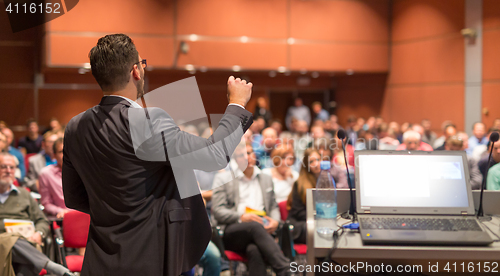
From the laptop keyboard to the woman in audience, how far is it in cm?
246

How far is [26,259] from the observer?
3033 mm

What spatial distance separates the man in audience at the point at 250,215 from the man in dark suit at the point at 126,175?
176 centimetres

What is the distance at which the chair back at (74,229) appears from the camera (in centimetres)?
319

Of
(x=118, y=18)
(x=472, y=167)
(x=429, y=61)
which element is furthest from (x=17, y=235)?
(x=429, y=61)

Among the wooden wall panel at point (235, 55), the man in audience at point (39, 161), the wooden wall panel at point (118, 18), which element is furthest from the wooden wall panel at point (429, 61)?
the man in audience at point (39, 161)

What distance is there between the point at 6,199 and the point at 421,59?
30.1 feet

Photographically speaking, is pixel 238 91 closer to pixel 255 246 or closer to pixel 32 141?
pixel 255 246

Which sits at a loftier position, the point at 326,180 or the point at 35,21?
the point at 35,21

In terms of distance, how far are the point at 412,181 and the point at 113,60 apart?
1412 millimetres

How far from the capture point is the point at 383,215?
192cm

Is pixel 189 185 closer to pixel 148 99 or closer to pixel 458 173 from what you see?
pixel 148 99

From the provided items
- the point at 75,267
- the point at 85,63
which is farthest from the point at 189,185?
the point at 85,63

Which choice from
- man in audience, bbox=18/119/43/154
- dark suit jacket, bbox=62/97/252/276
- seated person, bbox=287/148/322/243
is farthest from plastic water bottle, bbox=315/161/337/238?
man in audience, bbox=18/119/43/154

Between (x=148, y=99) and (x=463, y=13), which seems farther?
(x=463, y=13)
